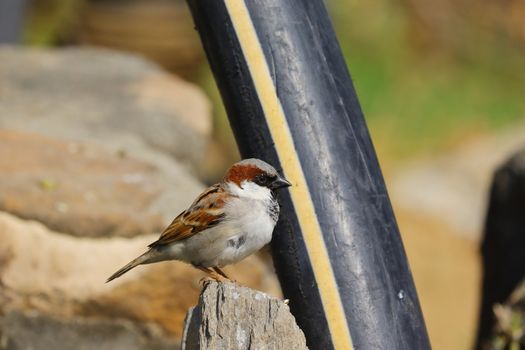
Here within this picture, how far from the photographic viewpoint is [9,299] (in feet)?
12.8

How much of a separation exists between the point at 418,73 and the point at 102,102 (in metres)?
7.71

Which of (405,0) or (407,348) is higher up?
(407,348)

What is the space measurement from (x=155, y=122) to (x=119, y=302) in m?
1.46

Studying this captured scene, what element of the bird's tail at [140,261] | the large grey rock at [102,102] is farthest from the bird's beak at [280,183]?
the large grey rock at [102,102]

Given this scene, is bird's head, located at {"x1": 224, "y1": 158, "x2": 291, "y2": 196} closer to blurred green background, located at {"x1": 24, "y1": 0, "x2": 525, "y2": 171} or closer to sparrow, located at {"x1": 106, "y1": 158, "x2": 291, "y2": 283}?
sparrow, located at {"x1": 106, "y1": 158, "x2": 291, "y2": 283}

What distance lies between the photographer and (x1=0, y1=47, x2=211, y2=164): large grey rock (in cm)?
510

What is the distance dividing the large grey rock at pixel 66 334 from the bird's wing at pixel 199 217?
578 mm

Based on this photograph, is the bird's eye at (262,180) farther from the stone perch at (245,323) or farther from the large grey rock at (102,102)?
the large grey rock at (102,102)

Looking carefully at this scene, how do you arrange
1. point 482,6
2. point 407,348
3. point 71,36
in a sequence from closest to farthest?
point 407,348 < point 71,36 < point 482,6

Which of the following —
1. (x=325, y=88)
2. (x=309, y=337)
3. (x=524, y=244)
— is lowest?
(x=524, y=244)

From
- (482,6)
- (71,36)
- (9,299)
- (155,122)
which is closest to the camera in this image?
(9,299)

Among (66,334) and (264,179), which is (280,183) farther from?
(66,334)

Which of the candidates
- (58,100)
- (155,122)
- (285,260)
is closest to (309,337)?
(285,260)

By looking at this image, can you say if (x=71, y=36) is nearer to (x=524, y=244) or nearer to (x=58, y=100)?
(x=58, y=100)
